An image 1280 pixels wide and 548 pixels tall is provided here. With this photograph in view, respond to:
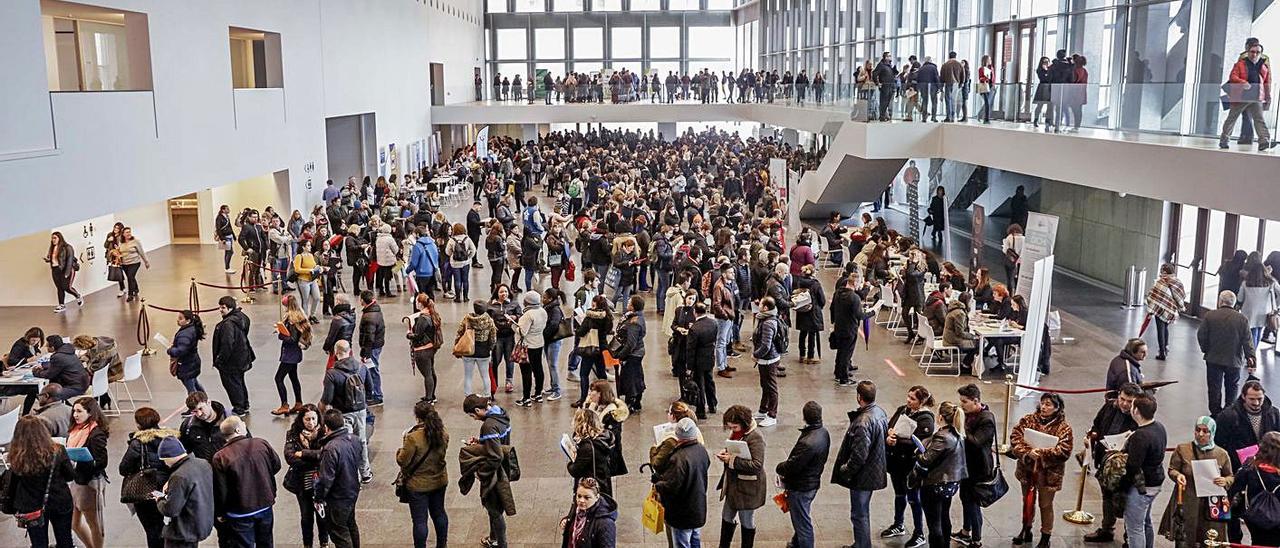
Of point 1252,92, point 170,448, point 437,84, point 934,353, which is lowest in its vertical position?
point 934,353

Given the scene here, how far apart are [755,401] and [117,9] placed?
11.7 meters

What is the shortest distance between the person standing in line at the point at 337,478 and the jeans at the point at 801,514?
313 cm

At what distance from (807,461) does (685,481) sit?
90cm

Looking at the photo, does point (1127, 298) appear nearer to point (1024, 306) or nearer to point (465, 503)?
point (1024, 306)

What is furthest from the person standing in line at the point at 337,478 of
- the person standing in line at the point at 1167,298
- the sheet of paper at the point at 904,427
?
the person standing in line at the point at 1167,298

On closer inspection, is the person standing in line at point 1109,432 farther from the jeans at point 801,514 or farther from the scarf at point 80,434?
the scarf at point 80,434

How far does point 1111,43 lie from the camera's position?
743 inches

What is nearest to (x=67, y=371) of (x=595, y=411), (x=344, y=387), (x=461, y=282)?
(x=344, y=387)

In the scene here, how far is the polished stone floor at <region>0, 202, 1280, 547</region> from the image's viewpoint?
8453mm

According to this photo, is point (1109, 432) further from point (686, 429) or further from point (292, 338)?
point (292, 338)

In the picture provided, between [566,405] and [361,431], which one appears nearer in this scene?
[361,431]

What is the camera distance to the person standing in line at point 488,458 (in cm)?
740

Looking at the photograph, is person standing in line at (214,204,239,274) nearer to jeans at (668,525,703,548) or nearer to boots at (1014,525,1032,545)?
jeans at (668,525,703,548)

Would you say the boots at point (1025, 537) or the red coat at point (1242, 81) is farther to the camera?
the red coat at point (1242, 81)
